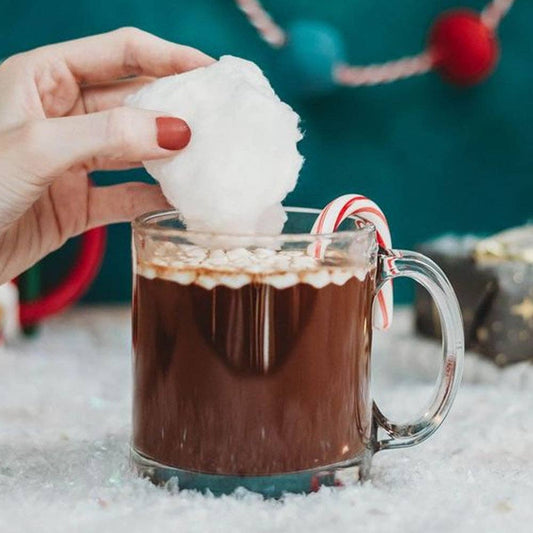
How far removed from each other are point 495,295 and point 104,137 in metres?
0.61

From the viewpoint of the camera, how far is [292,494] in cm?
68

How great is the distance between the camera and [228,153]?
2.23ft

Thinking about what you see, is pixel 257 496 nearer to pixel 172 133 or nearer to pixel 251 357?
pixel 251 357

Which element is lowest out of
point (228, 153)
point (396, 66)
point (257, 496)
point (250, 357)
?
point (257, 496)

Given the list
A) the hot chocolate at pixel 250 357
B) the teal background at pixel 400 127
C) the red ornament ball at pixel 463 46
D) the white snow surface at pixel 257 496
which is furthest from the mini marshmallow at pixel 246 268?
the red ornament ball at pixel 463 46

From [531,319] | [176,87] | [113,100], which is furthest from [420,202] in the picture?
[176,87]

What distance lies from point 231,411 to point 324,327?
3.6 inches

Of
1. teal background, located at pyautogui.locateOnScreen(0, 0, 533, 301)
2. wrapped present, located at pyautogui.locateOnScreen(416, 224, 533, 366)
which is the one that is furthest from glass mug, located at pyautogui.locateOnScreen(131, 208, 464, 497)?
teal background, located at pyautogui.locateOnScreen(0, 0, 533, 301)

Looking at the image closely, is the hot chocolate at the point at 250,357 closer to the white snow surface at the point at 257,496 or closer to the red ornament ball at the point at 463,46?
the white snow surface at the point at 257,496

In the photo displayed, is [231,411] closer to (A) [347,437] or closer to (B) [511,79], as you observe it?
(A) [347,437]

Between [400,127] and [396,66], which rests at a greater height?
[396,66]

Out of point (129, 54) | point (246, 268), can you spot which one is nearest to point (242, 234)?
point (246, 268)

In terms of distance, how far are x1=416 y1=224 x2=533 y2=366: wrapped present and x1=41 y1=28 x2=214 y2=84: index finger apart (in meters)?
0.47

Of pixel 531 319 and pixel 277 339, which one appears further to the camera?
pixel 531 319
